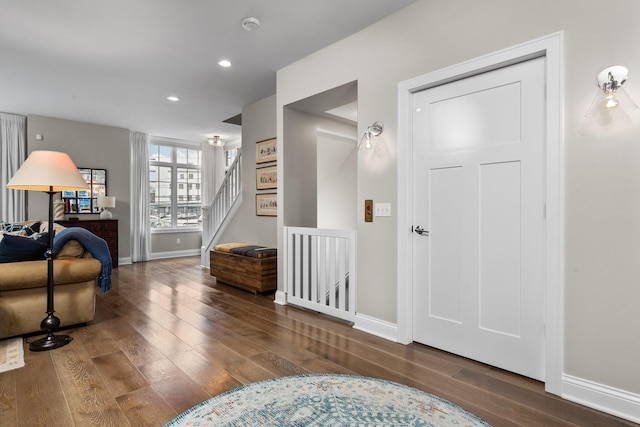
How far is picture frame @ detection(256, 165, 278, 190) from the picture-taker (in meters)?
4.64

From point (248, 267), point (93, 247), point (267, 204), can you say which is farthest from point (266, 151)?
point (93, 247)

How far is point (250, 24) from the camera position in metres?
2.85

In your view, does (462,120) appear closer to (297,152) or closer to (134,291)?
(297,152)

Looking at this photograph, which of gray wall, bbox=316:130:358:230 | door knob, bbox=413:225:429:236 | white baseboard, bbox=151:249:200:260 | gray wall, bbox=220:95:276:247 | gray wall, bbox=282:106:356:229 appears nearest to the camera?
door knob, bbox=413:225:429:236

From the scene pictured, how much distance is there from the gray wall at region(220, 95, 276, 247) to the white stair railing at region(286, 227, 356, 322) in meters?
1.17

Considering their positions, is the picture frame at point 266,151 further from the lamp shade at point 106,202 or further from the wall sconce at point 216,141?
the lamp shade at point 106,202

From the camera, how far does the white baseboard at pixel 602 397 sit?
1697 mm

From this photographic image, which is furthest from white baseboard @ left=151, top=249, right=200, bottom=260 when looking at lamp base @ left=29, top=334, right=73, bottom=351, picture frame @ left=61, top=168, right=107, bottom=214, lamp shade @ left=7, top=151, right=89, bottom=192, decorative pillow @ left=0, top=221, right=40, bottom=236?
lamp shade @ left=7, top=151, right=89, bottom=192

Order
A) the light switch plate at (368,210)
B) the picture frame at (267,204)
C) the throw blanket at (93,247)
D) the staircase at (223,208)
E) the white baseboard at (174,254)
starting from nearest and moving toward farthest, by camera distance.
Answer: the light switch plate at (368,210) < the throw blanket at (93,247) < the picture frame at (267,204) < the staircase at (223,208) < the white baseboard at (174,254)

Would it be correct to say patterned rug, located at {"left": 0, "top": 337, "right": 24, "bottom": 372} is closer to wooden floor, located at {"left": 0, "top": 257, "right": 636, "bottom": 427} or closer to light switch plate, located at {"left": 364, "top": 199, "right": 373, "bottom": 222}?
wooden floor, located at {"left": 0, "top": 257, "right": 636, "bottom": 427}

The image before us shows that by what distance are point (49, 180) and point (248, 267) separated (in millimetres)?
2310

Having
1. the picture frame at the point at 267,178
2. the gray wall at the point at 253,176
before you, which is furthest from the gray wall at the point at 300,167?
the gray wall at the point at 253,176

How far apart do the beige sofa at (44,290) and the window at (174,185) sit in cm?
458

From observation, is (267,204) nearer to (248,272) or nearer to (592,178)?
(248,272)
